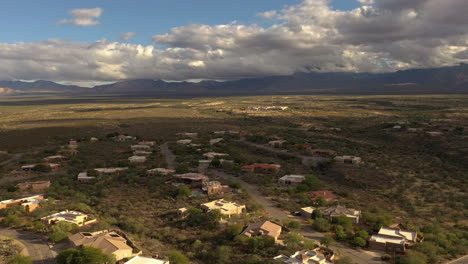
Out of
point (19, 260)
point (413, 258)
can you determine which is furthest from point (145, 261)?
point (413, 258)

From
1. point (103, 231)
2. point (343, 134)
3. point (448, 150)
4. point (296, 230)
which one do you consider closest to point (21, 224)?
point (103, 231)

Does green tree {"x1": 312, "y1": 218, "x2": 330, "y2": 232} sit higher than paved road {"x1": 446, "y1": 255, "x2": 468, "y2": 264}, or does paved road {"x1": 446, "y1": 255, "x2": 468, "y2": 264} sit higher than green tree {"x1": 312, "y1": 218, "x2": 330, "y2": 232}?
green tree {"x1": 312, "y1": 218, "x2": 330, "y2": 232}

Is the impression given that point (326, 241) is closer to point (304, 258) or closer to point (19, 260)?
point (304, 258)

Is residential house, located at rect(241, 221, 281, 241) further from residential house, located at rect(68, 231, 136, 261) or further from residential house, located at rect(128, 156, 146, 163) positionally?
residential house, located at rect(128, 156, 146, 163)

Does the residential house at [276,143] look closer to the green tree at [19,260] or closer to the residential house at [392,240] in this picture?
the residential house at [392,240]

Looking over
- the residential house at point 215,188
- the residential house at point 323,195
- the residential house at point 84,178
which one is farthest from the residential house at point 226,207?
the residential house at point 84,178

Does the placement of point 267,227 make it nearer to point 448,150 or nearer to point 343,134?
point 448,150

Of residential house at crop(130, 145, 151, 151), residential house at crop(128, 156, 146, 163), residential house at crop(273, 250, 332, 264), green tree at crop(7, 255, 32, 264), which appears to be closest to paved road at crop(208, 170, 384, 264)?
residential house at crop(273, 250, 332, 264)
